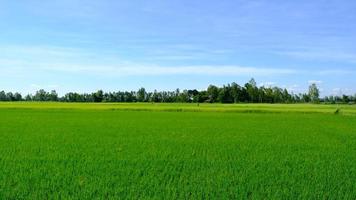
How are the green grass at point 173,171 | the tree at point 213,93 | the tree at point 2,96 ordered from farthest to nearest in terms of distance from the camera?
the tree at point 2,96 < the tree at point 213,93 < the green grass at point 173,171

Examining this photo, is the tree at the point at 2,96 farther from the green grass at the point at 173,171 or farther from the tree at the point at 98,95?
the green grass at the point at 173,171

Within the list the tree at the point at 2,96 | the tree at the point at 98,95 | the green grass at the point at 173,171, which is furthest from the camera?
the tree at the point at 2,96

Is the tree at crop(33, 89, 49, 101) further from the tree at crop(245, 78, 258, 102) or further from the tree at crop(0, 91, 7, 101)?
the tree at crop(245, 78, 258, 102)

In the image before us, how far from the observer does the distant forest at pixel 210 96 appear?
14088 cm

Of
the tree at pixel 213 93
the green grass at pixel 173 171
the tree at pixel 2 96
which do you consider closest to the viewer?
the green grass at pixel 173 171

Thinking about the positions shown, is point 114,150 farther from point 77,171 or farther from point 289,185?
point 289,185

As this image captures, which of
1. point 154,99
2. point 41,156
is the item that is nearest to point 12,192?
→ point 41,156

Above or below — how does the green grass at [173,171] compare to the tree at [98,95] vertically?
below

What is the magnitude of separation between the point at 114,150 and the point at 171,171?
211 inches

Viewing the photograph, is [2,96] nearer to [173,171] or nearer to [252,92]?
[252,92]

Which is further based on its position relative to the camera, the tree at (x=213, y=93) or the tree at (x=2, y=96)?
the tree at (x=2, y=96)

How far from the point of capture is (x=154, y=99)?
159 m

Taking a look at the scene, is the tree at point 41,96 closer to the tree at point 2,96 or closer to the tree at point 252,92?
the tree at point 2,96

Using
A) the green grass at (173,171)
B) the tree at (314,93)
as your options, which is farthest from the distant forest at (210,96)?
the green grass at (173,171)
